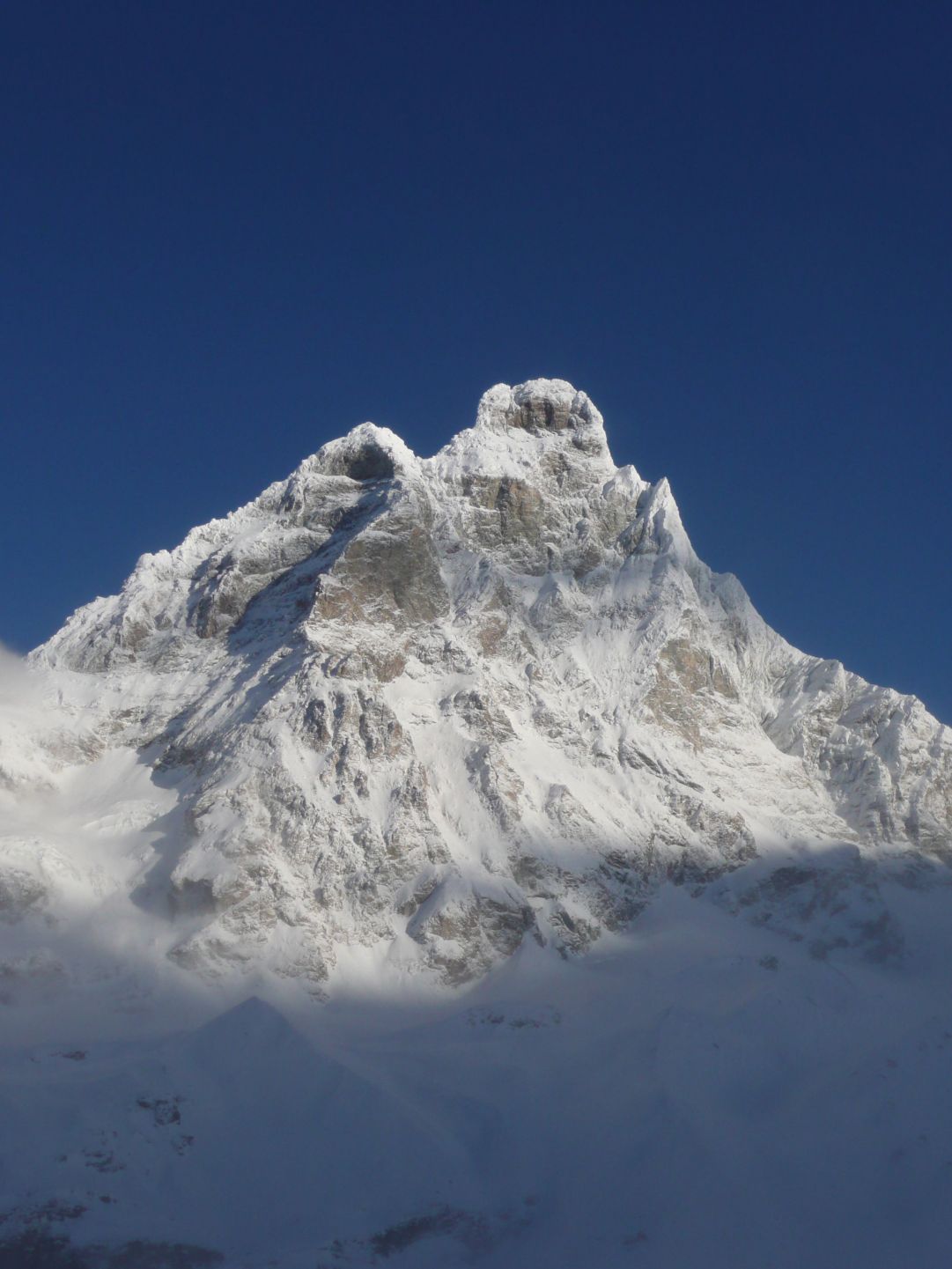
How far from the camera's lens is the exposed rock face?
139 meters

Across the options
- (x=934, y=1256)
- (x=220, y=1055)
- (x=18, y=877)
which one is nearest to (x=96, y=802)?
(x=18, y=877)

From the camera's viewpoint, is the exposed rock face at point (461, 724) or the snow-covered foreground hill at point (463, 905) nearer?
the snow-covered foreground hill at point (463, 905)

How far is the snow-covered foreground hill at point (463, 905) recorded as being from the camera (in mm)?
106125

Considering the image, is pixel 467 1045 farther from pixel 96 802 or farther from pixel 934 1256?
pixel 96 802

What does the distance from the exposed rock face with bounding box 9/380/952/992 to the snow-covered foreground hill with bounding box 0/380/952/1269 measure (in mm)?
465

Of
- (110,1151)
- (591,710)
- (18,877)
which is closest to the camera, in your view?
(110,1151)

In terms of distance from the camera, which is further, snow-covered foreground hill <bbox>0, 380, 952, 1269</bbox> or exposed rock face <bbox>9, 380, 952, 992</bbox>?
exposed rock face <bbox>9, 380, 952, 992</bbox>

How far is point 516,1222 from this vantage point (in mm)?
106125

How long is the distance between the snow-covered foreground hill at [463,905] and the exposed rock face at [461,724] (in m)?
0.46

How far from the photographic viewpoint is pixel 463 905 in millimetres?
137875

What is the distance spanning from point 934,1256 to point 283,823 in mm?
68930

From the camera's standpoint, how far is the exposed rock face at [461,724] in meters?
139

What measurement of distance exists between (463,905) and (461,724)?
25781 mm

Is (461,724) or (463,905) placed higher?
(461,724)
